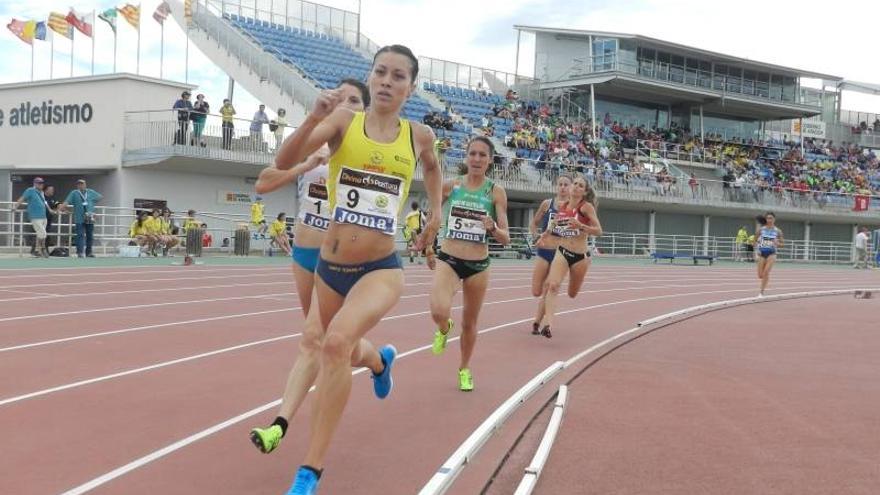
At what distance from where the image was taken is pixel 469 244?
746 cm

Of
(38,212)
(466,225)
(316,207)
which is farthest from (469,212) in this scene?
(38,212)

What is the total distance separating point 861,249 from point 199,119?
29893mm

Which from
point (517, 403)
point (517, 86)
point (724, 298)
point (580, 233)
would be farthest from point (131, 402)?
point (517, 86)

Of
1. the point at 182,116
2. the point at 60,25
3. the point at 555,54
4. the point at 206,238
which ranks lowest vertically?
the point at 206,238

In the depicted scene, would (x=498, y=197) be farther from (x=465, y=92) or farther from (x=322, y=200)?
(x=465, y=92)

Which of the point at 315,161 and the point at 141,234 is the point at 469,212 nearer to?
the point at 315,161

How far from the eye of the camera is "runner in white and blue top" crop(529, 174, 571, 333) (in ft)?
35.5

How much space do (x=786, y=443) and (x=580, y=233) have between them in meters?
5.52

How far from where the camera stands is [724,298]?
19297 millimetres

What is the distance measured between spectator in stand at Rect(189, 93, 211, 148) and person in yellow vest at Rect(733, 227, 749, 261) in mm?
25802

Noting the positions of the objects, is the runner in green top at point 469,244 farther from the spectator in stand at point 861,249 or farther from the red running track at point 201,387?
the spectator in stand at point 861,249

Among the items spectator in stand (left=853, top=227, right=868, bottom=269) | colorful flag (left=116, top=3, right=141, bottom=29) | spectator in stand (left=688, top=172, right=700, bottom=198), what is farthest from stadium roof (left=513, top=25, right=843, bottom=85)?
colorful flag (left=116, top=3, right=141, bottom=29)

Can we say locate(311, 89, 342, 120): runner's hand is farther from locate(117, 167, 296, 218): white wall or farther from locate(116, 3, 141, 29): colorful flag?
locate(116, 3, 141, 29): colorful flag

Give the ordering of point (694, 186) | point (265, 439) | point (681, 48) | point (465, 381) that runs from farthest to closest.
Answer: point (681, 48) < point (694, 186) < point (465, 381) < point (265, 439)
